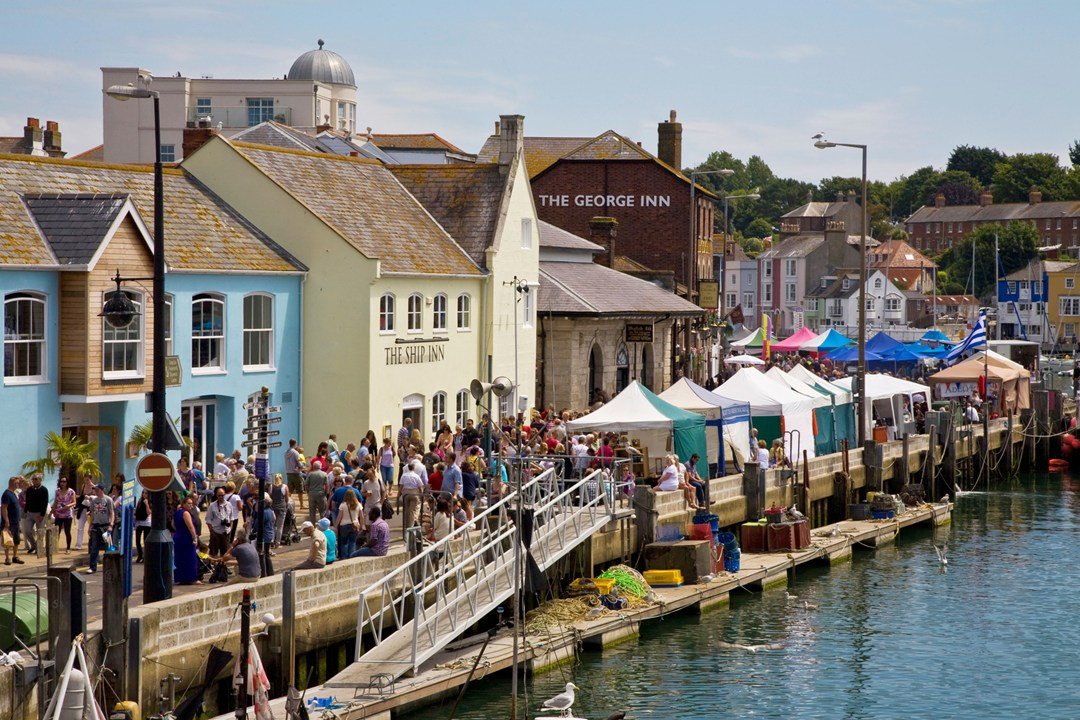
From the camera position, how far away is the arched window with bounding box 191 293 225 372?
109 feet

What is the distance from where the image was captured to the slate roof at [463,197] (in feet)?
142

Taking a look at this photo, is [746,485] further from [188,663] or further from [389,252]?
[188,663]

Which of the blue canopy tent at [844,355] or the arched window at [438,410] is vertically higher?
the blue canopy tent at [844,355]

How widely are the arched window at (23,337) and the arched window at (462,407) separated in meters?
14.4

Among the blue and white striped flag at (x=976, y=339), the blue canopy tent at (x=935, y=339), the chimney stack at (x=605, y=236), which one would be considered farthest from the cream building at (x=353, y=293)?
the blue canopy tent at (x=935, y=339)

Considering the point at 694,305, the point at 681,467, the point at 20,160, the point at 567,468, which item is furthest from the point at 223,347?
the point at 694,305

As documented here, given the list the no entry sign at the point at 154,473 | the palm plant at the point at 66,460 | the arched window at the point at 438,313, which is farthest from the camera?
the arched window at the point at 438,313

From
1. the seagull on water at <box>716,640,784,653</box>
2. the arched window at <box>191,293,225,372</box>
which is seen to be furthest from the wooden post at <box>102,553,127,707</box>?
the arched window at <box>191,293,225,372</box>

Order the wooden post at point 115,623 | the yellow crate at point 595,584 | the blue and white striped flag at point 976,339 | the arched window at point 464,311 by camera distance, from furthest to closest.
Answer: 1. the blue and white striped flag at point 976,339
2. the arched window at point 464,311
3. the yellow crate at point 595,584
4. the wooden post at point 115,623

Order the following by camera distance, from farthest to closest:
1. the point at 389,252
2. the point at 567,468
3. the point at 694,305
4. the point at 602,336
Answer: the point at 694,305 → the point at 602,336 → the point at 389,252 → the point at 567,468

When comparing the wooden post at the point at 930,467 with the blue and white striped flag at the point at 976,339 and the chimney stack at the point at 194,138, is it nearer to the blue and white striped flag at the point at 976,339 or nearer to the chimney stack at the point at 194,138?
the blue and white striped flag at the point at 976,339

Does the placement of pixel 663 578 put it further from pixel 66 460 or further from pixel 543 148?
pixel 543 148

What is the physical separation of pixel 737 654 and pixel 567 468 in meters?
6.93

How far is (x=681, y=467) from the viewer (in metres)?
32.4
